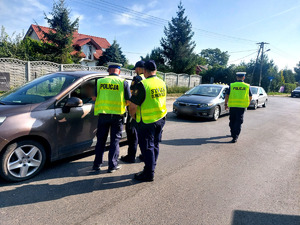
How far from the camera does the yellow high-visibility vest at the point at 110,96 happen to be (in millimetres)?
3359

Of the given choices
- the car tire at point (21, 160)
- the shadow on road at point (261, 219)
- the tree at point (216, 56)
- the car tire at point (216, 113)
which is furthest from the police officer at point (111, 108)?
the tree at point (216, 56)

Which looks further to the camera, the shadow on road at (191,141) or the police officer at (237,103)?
the police officer at (237,103)

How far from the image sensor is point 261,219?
2506 millimetres

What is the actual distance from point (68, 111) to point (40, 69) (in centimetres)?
1160

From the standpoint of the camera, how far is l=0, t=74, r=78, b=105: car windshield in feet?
10.9

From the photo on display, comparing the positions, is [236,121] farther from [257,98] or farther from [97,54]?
[97,54]

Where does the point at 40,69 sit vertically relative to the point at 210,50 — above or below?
below

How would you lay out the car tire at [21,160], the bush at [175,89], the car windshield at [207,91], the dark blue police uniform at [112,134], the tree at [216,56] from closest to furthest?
1. the car tire at [21,160]
2. the dark blue police uniform at [112,134]
3. the car windshield at [207,91]
4. the bush at [175,89]
5. the tree at [216,56]

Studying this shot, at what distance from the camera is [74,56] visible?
2339cm

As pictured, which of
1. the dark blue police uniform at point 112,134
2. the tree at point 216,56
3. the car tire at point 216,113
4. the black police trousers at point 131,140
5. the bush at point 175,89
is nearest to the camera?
the dark blue police uniform at point 112,134

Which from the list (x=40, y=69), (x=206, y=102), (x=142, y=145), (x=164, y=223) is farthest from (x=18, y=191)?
(x=40, y=69)

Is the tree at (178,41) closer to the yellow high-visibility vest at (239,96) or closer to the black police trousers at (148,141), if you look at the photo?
the yellow high-visibility vest at (239,96)

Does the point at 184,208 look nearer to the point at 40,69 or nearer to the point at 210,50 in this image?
the point at 40,69

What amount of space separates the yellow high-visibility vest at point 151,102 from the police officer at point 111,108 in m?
0.43
